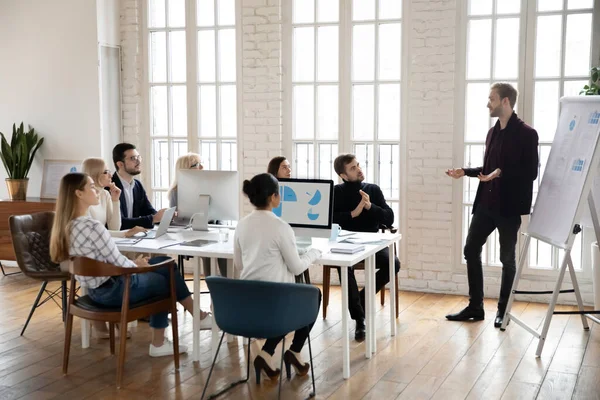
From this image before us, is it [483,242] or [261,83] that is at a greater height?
[261,83]

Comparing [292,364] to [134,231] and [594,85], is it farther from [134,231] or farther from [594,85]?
[594,85]

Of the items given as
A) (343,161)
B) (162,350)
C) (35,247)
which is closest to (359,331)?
(343,161)

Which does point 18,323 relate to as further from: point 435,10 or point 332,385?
point 435,10

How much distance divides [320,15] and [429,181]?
190 centimetres

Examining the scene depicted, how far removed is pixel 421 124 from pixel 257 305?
3.42m

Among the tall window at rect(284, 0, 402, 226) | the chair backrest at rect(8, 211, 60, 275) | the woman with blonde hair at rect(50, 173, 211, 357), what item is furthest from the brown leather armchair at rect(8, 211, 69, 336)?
the tall window at rect(284, 0, 402, 226)

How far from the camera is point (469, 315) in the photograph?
5.85 metres

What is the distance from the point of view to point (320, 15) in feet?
23.0

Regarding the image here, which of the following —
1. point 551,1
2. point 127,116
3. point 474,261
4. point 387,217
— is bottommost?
point 474,261

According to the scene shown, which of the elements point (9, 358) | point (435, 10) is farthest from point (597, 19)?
point (9, 358)

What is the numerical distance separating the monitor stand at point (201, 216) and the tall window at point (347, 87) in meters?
1.88

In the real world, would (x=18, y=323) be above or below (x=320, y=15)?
below

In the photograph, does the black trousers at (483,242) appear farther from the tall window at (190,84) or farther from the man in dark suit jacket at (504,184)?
the tall window at (190,84)

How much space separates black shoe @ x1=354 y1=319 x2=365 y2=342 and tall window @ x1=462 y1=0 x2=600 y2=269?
5.97ft
